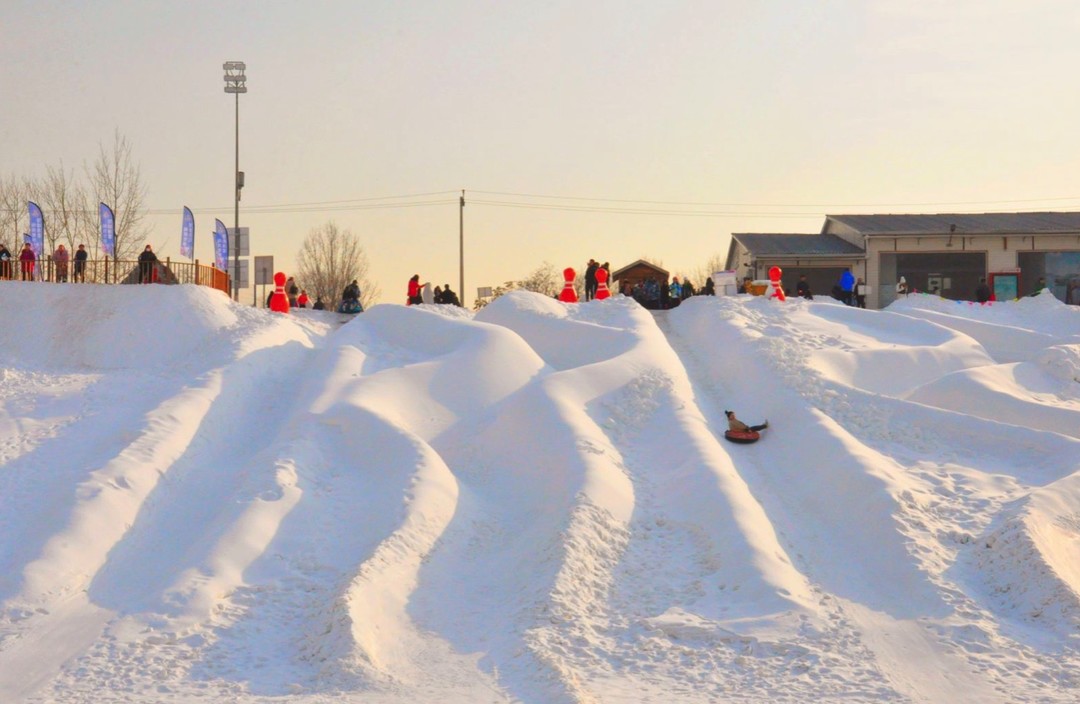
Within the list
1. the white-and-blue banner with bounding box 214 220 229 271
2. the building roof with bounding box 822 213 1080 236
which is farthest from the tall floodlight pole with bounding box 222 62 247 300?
the building roof with bounding box 822 213 1080 236

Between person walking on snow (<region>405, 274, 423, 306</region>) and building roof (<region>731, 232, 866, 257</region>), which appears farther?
building roof (<region>731, 232, 866, 257</region>)

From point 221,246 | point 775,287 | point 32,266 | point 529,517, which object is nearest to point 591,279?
point 775,287

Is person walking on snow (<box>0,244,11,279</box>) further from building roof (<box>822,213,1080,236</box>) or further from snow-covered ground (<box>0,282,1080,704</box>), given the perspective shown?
building roof (<box>822,213,1080,236</box>)

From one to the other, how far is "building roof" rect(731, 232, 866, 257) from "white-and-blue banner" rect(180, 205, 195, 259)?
2247cm

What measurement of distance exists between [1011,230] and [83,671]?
39.1 meters

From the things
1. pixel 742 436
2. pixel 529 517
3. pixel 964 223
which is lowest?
pixel 529 517

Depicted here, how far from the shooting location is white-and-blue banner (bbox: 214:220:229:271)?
106 ft

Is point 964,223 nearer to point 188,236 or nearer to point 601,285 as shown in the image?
point 601,285

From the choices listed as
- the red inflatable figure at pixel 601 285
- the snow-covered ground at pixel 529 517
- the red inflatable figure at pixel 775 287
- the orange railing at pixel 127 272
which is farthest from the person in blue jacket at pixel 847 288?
the orange railing at pixel 127 272

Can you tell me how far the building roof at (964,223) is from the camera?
142ft

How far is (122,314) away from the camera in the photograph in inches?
948

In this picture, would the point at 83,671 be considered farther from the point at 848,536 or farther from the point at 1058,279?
the point at 1058,279

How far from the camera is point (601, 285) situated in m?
30.5

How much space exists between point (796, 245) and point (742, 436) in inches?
1176
